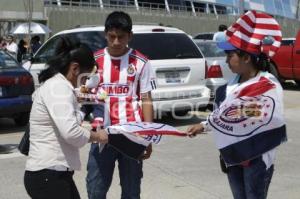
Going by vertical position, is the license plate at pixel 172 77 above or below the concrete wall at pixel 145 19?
below

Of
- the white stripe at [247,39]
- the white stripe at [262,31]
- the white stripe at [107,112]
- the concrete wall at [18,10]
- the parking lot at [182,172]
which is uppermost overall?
the concrete wall at [18,10]

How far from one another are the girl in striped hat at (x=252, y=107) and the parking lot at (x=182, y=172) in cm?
229

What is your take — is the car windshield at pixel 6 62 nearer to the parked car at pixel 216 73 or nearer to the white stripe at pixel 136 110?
the parked car at pixel 216 73

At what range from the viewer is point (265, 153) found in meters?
3.39

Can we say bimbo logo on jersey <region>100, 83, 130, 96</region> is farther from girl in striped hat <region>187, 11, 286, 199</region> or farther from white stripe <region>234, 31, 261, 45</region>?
white stripe <region>234, 31, 261, 45</region>

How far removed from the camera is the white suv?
9477mm

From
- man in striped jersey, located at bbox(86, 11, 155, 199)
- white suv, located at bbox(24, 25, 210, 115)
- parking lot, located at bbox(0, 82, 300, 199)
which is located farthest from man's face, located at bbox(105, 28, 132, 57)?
white suv, located at bbox(24, 25, 210, 115)

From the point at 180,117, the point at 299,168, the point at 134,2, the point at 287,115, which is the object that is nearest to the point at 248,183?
the point at 299,168

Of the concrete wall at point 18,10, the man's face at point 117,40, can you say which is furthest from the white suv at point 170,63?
the concrete wall at point 18,10

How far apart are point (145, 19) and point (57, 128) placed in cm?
4993

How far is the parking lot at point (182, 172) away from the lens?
581 centimetres

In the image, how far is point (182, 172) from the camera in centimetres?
668

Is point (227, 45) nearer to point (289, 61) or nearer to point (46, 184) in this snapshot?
point (46, 184)

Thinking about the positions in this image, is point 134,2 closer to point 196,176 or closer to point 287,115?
point 287,115
